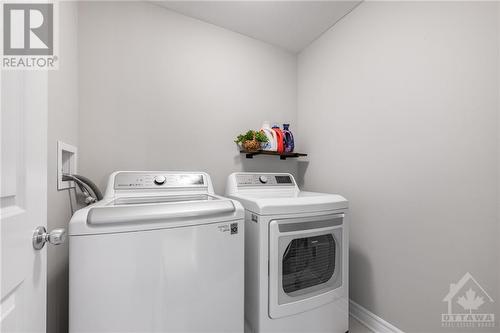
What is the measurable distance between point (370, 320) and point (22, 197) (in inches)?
77.5

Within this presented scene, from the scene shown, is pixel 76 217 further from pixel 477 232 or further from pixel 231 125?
pixel 477 232

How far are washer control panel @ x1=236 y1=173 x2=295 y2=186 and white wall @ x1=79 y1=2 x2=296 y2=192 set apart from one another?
210 mm

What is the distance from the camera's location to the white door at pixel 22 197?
1.52 feet

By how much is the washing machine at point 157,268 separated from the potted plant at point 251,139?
796 millimetres

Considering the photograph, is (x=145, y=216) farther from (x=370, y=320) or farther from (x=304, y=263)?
(x=370, y=320)

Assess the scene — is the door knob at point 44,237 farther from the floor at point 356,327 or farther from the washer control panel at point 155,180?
the floor at point 356,327

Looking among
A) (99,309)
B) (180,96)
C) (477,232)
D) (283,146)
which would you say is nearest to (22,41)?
(99,309)

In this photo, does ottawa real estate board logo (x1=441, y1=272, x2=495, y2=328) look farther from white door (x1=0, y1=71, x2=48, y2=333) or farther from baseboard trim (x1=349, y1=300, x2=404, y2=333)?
white door (x1=0, y1=71, x2=48, y2=333)

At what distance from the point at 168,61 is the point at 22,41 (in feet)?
4.12

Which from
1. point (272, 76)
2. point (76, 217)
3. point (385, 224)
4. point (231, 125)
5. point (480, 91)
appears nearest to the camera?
point (76, 217)

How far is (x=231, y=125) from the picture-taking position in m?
1.96

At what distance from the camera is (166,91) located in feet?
5.61

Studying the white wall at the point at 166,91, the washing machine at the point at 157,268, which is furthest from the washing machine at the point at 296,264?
the white wall at the point at 166,91

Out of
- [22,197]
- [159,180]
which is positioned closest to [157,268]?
[22,197]
